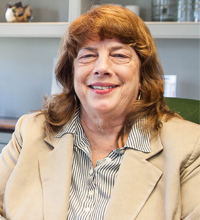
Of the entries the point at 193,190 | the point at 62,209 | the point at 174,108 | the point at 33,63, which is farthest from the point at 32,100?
the point at 193,190

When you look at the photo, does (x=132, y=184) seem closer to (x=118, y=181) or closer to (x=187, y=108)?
(x=118, y=181)

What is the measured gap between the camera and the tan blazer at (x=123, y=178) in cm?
111

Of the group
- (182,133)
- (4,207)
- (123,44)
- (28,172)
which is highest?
(123,44)

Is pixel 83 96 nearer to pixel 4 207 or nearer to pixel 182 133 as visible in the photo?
pixel 182 133

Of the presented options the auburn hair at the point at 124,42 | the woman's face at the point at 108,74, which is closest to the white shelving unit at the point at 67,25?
the auburn hair at the point at 124,42

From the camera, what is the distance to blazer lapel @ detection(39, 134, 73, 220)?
Answer: 3.89 feet

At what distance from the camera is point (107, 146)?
1343mm

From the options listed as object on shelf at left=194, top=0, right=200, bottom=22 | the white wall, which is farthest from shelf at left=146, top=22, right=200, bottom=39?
the white wall

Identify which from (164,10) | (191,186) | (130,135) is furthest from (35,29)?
(191,186)

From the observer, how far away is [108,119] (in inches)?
51.9

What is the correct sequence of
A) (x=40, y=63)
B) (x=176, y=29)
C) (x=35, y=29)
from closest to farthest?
(x=176, y=29) → (x=35, y=29) → (x=40, y=63)

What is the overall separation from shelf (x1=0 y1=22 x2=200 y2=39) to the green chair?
928mm

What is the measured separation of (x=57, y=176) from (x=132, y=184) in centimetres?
29

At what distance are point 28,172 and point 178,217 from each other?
0.59 metres
